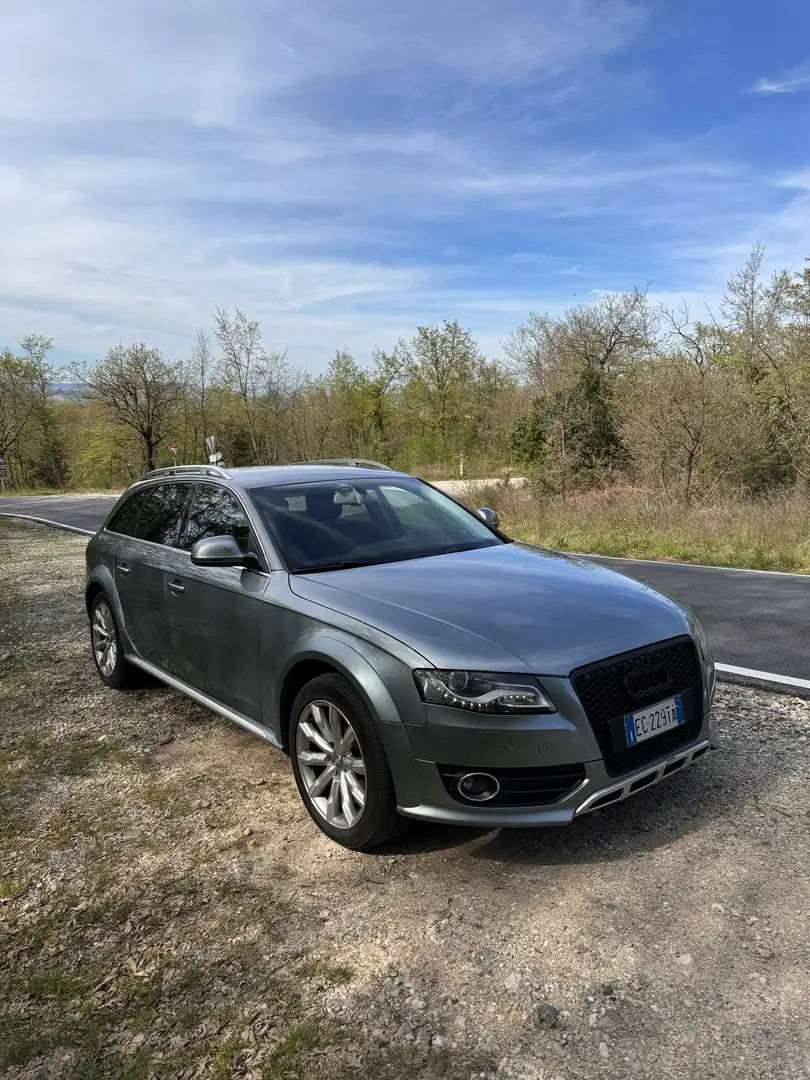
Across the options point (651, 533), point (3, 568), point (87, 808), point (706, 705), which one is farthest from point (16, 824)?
point (651, 533)

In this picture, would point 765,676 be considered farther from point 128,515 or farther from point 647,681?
point 128,515

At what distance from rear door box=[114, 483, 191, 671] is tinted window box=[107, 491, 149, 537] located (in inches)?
2.6

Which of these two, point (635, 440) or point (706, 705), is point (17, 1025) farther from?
point (635, 440)

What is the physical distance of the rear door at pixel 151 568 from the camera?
15.6 feet

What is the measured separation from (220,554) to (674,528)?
12620mm

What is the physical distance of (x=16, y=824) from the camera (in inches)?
144

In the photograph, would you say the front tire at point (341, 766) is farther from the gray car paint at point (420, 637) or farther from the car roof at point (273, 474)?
the car roof at point (273, 474)

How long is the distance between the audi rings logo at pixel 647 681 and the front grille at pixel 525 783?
40cm

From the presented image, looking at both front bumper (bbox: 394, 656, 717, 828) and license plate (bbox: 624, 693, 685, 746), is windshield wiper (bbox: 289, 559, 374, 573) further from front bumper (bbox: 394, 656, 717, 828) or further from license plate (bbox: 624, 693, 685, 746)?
license plate (bbox: 624, 693, 685, 746)

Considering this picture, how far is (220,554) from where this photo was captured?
3.82 m

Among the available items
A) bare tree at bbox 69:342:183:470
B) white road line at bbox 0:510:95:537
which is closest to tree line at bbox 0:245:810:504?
bare tree at bbox 69:342:183:470

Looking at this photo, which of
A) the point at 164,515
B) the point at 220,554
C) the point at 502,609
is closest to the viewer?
the point at 502,609

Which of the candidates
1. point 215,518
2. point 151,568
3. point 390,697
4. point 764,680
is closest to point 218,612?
point 215,518

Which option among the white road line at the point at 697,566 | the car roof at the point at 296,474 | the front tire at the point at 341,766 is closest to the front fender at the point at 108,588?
the car roof at the point at 296,474
